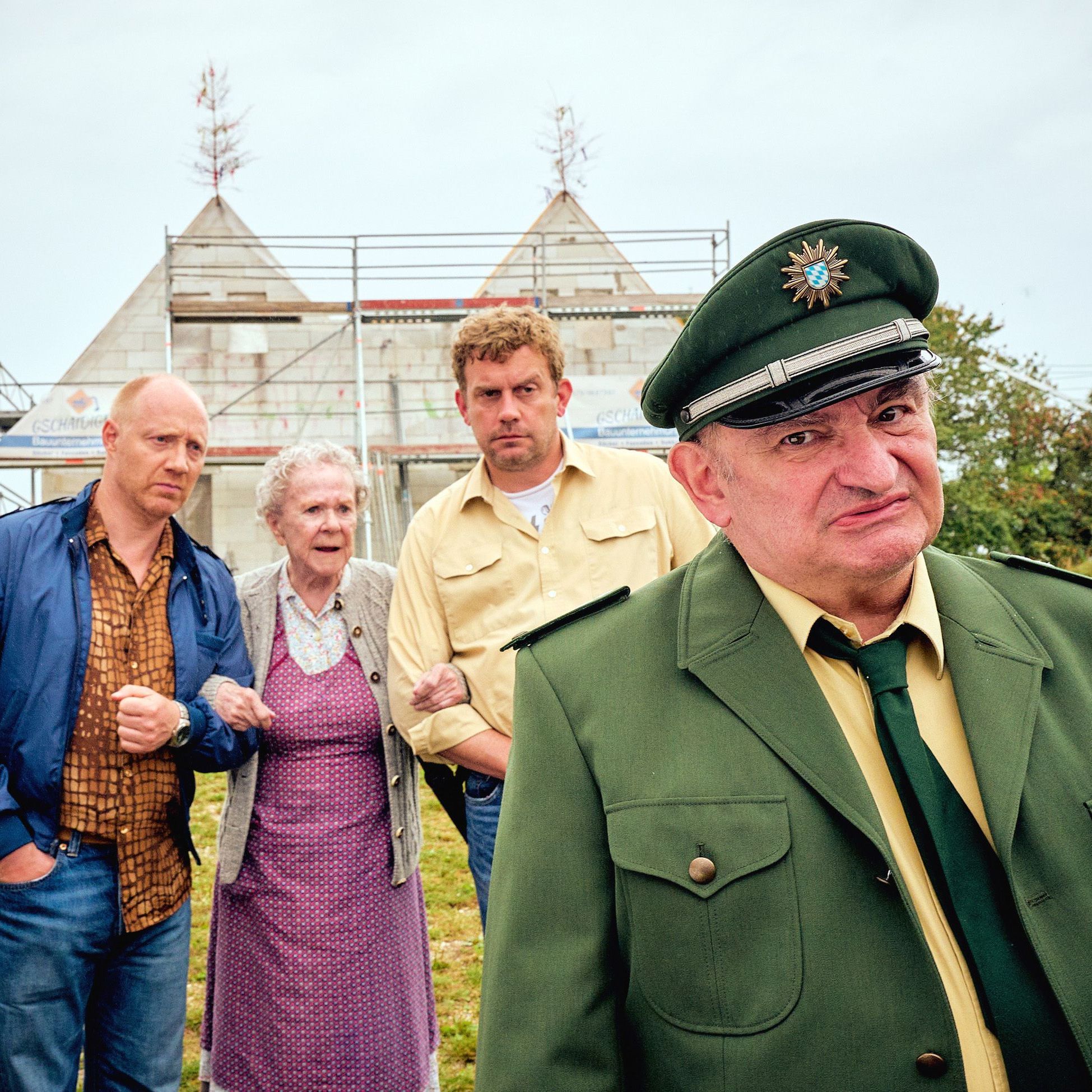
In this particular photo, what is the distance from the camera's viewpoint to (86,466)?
1534 cm

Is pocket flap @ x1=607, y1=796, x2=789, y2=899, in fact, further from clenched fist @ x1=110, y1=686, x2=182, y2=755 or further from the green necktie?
clenched fist @ x1=110, y1=686, x2=182, y2=755

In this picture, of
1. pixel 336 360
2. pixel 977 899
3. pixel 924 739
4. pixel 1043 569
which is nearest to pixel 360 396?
pixel 336 360

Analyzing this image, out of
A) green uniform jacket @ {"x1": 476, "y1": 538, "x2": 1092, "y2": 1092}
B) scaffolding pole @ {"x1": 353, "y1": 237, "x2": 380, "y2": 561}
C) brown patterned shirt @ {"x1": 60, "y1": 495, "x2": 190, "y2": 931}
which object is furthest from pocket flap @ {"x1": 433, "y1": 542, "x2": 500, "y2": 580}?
scaffolding pole @ {"x1": 353, "y1": 237, "x2": 380, "y2": 561}

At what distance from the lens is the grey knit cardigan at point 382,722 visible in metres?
3.23

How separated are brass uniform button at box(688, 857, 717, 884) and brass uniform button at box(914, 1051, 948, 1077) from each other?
1.12 feet

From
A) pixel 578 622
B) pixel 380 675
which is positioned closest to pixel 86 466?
pixel 380 675

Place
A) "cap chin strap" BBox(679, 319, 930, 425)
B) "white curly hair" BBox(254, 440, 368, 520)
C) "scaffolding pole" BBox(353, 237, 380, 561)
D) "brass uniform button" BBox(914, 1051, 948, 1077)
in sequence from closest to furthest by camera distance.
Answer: "brass uniform button" BBox(914, 1051, 948, 1077) < "cap chin strap" BBox(679, 319, 930, 425) < "white curly hair" BBox(254, 440, 368, 520) < "scaffolding pole" BBox(353, 237, 380, 561)

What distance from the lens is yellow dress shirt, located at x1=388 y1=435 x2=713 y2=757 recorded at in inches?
119

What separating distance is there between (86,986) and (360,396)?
1382 cm

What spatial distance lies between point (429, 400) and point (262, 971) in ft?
48.3

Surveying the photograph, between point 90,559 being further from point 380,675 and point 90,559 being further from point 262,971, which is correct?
point 262,971

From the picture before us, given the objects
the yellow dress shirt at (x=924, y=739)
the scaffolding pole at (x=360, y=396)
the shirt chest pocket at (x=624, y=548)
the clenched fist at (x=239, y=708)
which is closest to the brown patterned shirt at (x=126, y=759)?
the clenched fist at (x=239, y=708)

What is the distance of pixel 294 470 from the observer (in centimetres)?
347

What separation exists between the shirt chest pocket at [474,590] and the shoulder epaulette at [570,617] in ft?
4.31
